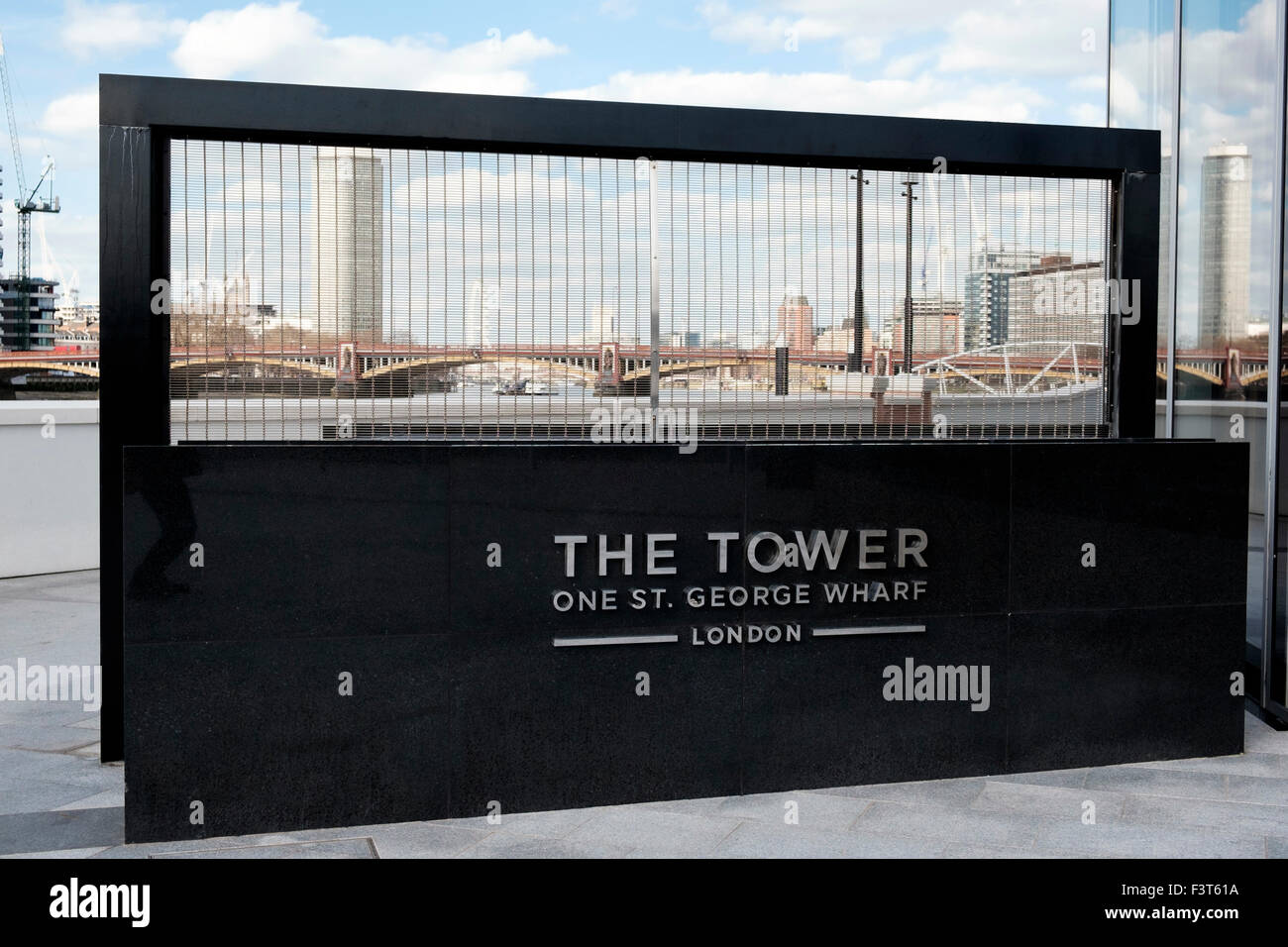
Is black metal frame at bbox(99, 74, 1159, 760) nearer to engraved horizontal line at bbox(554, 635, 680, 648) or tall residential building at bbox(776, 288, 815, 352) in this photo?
tall residential building at bbox(776, 288, 815, 352)

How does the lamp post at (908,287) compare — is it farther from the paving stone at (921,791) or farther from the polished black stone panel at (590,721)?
the paving stone at (921,791)

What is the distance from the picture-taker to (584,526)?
6.67 m

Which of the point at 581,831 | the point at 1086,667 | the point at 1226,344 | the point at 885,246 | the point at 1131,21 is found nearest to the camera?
the point at 581,831

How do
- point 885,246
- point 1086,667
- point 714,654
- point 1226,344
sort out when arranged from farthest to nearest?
point 1226,344, point 885,246, point 1086,667, point 714,654

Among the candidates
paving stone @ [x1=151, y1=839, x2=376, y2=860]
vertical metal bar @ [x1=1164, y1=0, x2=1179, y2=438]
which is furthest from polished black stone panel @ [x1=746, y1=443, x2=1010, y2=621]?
vertical metal bar @ [x1=1164, y1=0, x2=1179, y2=438]

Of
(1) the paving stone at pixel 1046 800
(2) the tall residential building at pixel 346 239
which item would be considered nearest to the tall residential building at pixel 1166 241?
(1) the paving stone at pixel 1046 800

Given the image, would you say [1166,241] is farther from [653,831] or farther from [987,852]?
[653,831]

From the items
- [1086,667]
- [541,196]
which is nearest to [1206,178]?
[1086,667]

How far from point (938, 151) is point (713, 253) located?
155 cm

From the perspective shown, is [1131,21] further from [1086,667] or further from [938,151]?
[1086,667]

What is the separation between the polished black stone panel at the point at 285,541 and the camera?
617cm

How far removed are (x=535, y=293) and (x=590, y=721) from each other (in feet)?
8.32

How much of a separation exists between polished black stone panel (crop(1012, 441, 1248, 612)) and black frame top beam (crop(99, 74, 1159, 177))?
6.52 ft

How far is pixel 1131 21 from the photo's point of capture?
1223 centimetres
